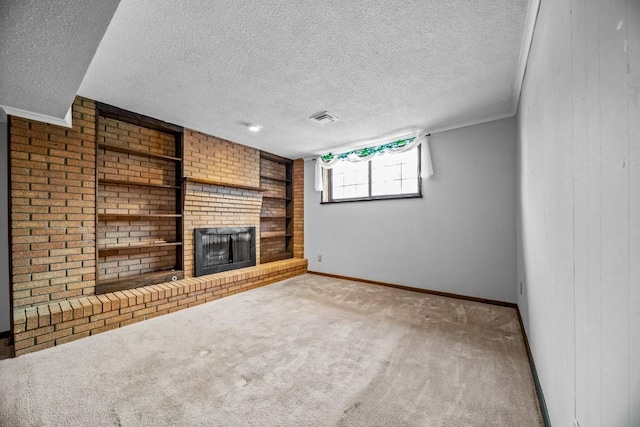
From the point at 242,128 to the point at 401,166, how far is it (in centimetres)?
262

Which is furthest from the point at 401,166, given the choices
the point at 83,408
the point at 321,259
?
the point at 83,408

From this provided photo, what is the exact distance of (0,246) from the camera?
2.53 metres

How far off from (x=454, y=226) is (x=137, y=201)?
14.6ft

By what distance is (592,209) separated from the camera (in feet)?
2.57

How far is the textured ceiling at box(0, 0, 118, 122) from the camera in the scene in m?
1.29

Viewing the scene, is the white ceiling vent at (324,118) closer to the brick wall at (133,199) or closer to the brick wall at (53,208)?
the brick wall at (133,199)

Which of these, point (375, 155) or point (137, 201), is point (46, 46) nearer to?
point (137, 201)

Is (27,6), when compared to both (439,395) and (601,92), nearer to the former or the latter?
(601,92)

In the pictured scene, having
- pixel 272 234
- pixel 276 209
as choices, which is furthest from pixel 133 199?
pixel 276 209

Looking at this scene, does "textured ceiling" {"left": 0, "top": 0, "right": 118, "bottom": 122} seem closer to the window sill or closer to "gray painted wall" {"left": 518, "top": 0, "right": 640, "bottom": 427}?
"gray painted wall" {"left": 518, "top": 0, "right": 640, "bottom": 427}

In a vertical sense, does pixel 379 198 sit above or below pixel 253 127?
below

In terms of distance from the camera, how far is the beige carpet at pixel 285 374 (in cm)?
147

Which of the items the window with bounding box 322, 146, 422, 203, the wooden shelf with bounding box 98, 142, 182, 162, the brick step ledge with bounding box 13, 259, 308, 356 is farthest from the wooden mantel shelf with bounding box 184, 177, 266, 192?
the window with bounding box 322, 146, 422, 203

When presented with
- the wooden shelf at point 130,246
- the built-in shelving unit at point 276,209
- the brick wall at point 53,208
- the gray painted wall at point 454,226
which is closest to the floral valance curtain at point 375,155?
the gray painted wall at point 454,226
